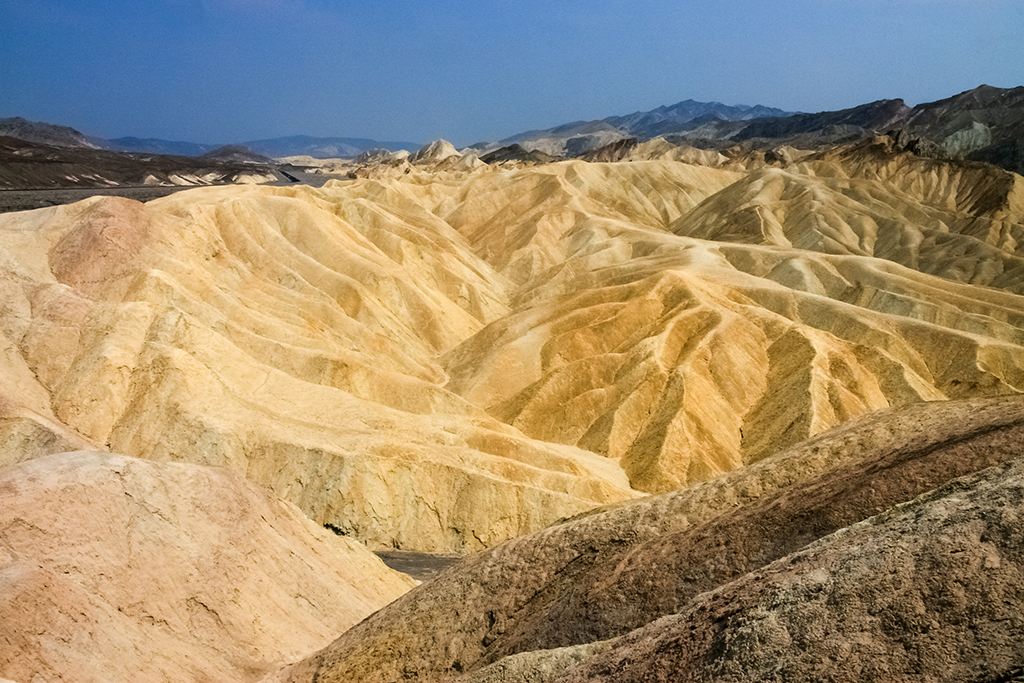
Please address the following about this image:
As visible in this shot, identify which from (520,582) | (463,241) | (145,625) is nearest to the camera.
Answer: (520,582)

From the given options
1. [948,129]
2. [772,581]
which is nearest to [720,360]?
[772,581]

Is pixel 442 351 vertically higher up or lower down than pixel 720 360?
lower down

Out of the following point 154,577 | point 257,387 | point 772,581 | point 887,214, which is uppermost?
point 887,214

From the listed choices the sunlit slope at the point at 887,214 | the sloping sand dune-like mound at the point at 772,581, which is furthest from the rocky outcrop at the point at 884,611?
the sunlit slope at the point at 887,214

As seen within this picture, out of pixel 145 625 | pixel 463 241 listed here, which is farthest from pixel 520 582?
pixel 463 241

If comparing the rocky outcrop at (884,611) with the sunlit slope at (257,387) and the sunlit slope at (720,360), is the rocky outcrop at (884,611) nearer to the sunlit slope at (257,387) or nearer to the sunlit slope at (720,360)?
the sunlit slope at (257,387)

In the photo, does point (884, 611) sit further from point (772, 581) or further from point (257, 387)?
point (257, 387)

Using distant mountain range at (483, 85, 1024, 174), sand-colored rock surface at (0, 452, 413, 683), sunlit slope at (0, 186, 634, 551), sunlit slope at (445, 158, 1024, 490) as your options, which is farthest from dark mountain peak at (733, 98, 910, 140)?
sand-colored rock surface at (0, 452, 413, 683)

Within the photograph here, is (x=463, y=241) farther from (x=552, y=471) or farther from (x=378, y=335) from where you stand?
(x=552, y=471)
